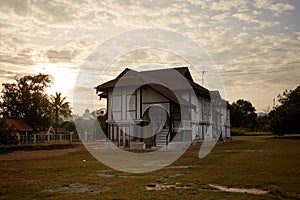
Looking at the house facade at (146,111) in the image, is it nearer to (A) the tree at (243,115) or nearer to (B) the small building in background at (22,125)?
(B) the small building in background at (22,125)

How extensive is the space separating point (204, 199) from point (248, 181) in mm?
3056

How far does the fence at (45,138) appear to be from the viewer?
3904cm

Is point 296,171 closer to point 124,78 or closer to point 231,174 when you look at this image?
point 231,174

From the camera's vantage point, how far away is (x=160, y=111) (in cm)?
3086

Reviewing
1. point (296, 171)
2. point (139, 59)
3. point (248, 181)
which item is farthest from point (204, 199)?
point (139, 59)

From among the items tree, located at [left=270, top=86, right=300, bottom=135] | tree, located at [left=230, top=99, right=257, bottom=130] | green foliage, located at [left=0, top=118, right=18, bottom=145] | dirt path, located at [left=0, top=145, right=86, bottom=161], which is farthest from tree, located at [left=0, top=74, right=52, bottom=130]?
tree, located at [left=230, top=99, right=257, bottom=130]

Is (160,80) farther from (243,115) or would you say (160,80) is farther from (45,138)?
(243,115)

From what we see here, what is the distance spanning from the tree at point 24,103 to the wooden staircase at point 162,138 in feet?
74.4

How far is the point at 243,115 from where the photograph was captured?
91875 millimetres

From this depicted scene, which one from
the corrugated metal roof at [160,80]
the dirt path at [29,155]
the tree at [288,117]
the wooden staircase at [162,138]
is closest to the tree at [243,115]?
the tree at [288,117]

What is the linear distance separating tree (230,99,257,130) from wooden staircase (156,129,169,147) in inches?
2017

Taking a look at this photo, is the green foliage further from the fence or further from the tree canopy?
the tree canopy

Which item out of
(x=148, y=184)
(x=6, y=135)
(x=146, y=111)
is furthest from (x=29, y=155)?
(x=148, y=184)

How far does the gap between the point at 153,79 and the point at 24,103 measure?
21355mm
